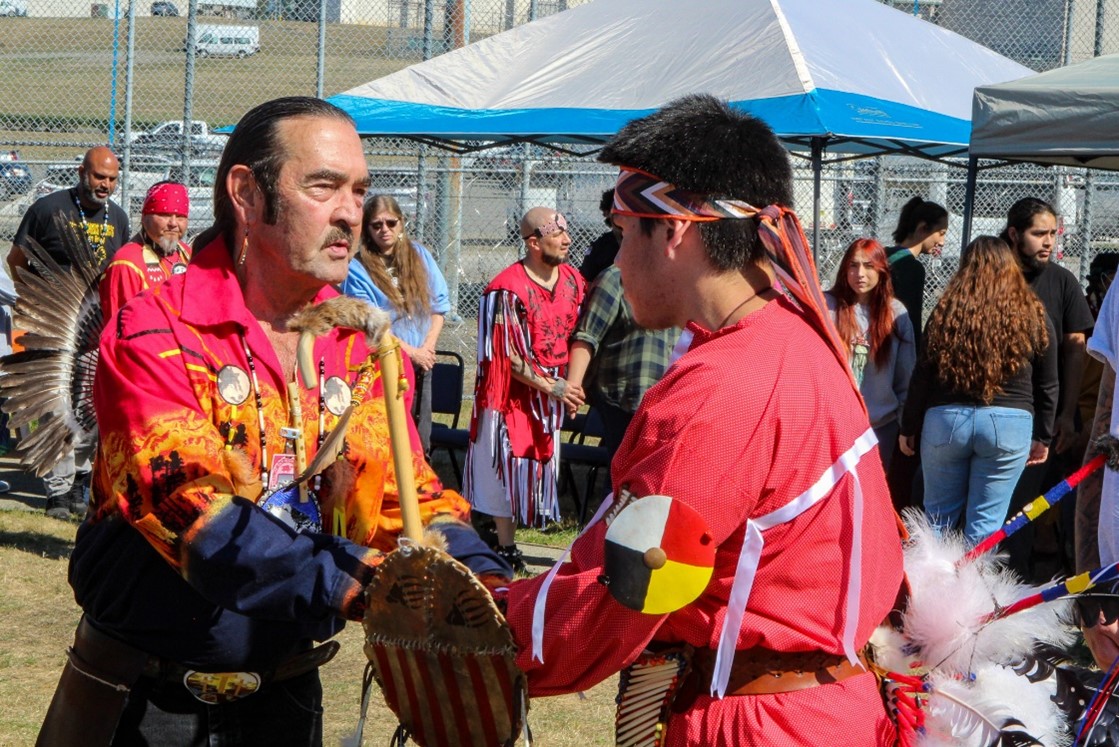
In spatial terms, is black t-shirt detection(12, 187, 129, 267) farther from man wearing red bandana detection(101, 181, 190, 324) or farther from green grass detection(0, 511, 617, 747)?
green grass detection(0, 511, 617, 747)

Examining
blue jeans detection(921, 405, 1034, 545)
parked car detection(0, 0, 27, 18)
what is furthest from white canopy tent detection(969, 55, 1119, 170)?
parked car detection(0, 0, 27, 18)

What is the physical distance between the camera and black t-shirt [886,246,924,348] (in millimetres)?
7453

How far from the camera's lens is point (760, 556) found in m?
1.88

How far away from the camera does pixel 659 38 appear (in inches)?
342

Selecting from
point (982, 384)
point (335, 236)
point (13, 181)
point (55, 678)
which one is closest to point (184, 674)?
point (335, 236)

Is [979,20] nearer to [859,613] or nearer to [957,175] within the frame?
[957,175]

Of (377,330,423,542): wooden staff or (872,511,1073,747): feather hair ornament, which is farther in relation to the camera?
(872,511,1073,747): feather hair ornament

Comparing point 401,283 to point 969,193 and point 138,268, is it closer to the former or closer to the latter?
point 138,268

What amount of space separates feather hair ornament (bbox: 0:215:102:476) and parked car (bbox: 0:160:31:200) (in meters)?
8.78

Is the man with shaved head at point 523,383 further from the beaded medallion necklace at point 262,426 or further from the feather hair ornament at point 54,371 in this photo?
the beaded medallion necklace at point 262,426

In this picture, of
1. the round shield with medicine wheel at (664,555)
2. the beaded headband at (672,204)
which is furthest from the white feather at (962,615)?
the beaded headband at (672,204)

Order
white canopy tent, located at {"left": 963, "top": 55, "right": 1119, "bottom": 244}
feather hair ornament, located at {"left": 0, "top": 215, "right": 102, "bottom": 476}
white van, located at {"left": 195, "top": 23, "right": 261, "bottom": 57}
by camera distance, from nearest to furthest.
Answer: feather hair ornament, located at {"left": 0, "top": 215, "right": 102, "bottom": 476} → white canopy tent, located at {"left": 963, "top": 55, "right": 1119, "bottom": 244} → white van, located at {"left": 195, "top": 23, "right": 261, "bottom": 57}

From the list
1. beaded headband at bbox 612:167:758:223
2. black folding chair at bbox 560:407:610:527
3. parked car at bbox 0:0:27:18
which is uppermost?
parked car at bbox 0:0:27:18

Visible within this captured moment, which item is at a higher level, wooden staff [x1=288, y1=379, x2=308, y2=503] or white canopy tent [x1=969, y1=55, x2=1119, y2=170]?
white canopy tent [x1=969, y1=55, x2=1119, y2=170]
